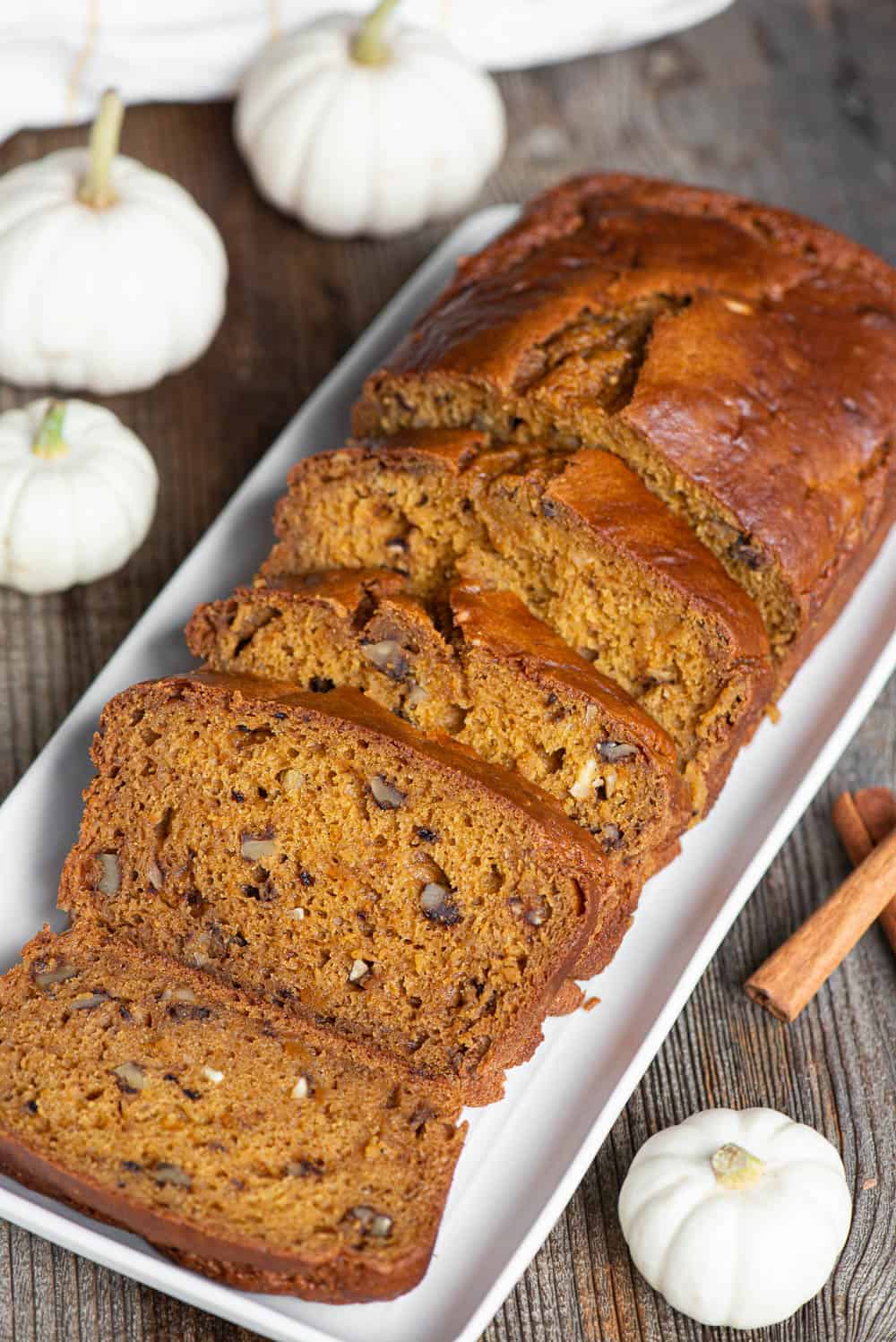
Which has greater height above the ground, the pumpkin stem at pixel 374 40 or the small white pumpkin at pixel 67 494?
the pumpkin stem at pixel 374 40

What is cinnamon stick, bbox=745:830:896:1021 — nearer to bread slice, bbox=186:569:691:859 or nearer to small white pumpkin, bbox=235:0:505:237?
bread slice, bbox=186:569:691:859

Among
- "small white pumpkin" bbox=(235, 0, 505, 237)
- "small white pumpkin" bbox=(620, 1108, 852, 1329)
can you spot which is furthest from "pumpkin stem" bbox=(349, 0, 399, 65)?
"small white pumpkin" bbox=(620, 1108, 852, 1329)

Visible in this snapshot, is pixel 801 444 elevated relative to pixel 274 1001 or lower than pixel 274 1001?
elevated

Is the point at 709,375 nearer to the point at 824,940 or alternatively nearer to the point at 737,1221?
the point at 824,940

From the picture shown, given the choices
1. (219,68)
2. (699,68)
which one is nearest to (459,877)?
(219,68)

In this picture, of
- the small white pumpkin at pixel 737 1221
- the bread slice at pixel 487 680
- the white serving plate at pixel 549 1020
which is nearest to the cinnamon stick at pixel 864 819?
the white serving plate at pixel 549 1020

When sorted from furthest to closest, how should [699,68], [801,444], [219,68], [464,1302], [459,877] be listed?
[699,68]
[219,68]
[801,444]
[459,877]
[464,1302]

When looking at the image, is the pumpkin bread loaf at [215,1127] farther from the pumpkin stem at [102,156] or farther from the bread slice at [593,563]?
the pumpkin stem at [102,156]

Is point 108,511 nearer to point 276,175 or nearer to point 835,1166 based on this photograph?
point 276,175
